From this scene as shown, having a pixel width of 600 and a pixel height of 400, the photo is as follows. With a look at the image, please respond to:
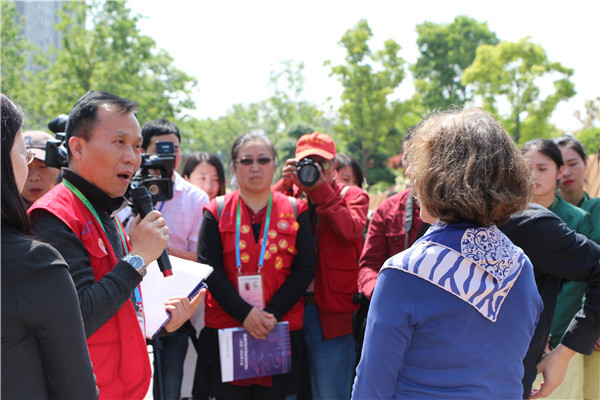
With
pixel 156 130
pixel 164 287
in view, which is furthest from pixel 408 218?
pixel 156 130

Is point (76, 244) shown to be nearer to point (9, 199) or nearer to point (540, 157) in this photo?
point (9, 199)

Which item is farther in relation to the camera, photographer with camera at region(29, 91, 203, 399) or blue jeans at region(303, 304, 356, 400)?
blue jeans at region(303, 304, 356, 400)

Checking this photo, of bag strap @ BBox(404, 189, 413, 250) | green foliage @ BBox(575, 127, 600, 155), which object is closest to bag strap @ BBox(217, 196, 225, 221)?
bag strap @ BBox(404, 189, 413, 250)

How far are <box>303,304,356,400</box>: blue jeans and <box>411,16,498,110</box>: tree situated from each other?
35.0 meters

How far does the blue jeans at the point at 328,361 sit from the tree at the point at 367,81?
842 inches

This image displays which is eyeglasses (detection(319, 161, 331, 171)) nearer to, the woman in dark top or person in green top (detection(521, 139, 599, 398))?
person in green top (detection(521, 139, 599, 398))

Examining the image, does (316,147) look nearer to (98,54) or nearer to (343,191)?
(343,191)

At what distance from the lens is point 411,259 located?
4.91ft

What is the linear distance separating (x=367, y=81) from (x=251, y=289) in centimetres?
2220

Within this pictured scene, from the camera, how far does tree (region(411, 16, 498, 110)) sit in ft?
120

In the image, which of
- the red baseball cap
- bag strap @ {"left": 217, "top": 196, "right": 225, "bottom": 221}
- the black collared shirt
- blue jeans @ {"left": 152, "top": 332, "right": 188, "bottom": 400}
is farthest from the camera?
the red baseball cap

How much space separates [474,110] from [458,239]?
46 centimetres

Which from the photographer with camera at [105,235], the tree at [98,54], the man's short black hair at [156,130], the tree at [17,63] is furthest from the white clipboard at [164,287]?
the tree at [17,63]

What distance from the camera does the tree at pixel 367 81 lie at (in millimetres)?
24203
